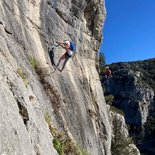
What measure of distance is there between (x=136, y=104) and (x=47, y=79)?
393ft

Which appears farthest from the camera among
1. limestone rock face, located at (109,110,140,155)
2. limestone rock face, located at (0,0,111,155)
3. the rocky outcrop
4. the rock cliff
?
the rocky outcrop

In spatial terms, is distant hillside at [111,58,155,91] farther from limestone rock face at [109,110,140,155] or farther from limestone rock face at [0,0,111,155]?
limestone rock face at [0,0,111,155]

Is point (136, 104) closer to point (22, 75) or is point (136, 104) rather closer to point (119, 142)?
point (119, 142)

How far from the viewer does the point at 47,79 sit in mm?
19484

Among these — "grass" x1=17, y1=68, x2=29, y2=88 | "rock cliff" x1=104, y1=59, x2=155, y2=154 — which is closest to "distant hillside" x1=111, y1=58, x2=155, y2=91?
"rock cliff" x1=104, y1=59, x2=155, y2=154

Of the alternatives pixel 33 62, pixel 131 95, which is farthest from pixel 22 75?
pixel 131 95

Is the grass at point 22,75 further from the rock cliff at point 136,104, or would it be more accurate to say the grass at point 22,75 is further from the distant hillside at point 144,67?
the distant hillside at point 144,67

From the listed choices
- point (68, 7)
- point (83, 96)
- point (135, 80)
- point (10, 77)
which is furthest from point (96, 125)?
point (135, 80)

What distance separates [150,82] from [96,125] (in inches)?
5750

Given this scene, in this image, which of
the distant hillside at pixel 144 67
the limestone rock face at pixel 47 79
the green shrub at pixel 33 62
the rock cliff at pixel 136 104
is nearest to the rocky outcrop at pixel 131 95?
the rock cliff at pixel 136 104

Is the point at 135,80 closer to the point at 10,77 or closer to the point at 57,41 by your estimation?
the point at 57,41

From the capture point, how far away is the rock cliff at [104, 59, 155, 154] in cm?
13424

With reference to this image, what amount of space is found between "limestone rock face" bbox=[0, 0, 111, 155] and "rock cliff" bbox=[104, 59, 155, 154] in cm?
10187

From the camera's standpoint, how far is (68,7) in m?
26.4
